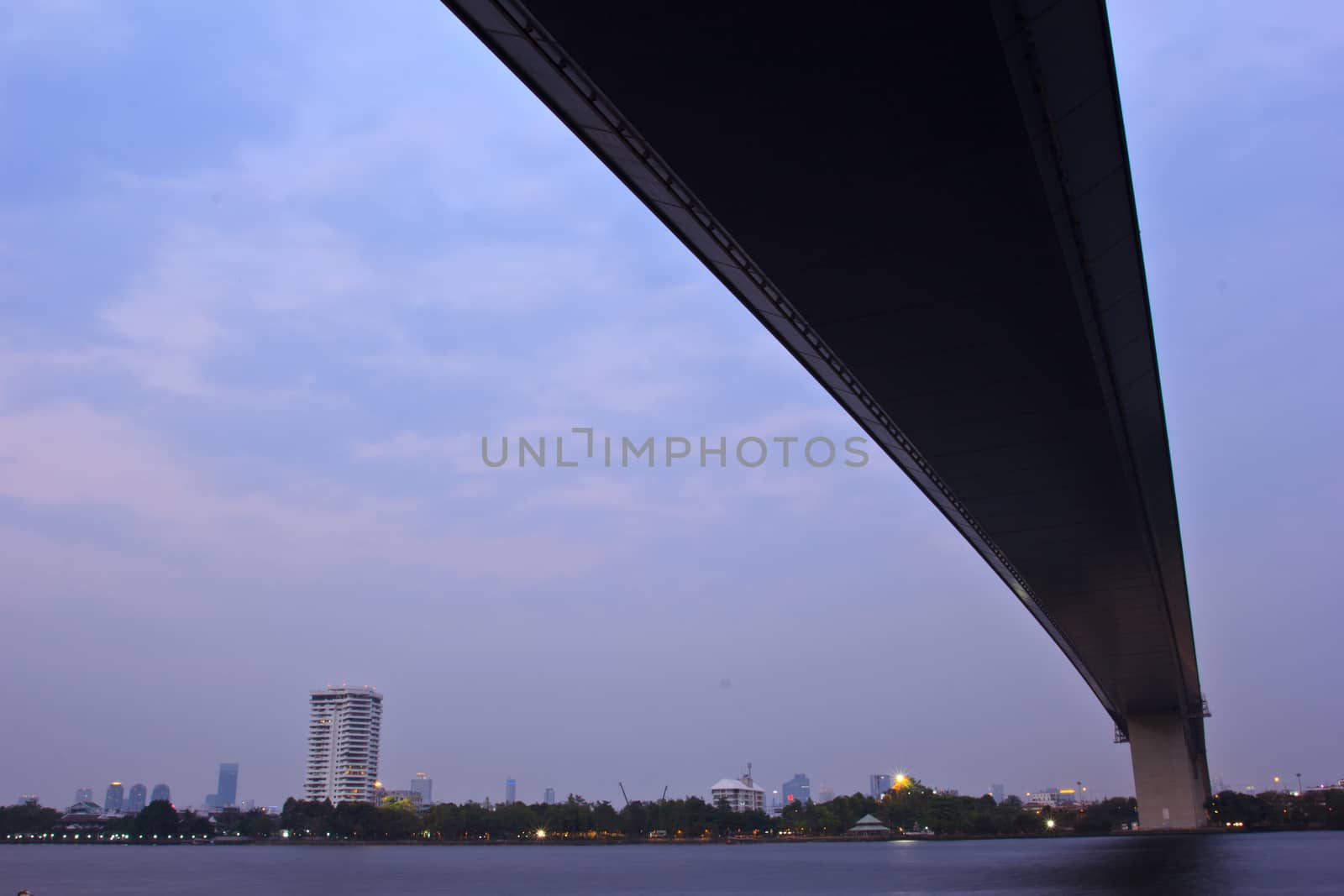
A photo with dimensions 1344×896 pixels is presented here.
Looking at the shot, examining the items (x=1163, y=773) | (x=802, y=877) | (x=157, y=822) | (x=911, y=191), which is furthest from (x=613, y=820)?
(x=911, y=191)

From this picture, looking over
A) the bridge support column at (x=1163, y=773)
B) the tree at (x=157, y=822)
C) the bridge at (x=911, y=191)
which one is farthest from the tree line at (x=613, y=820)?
the bridge at (x=911, y=191)

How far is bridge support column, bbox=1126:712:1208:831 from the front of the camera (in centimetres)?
6931

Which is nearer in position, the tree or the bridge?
the bridge

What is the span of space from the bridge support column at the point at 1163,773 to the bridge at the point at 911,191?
5092 cm

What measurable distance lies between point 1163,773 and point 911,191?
2655 inches

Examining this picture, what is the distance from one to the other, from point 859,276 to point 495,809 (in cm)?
15531

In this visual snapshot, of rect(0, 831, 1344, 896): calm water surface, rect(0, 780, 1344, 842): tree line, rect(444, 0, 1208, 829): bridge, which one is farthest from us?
rect(0, 780, 1344, 842): tree line

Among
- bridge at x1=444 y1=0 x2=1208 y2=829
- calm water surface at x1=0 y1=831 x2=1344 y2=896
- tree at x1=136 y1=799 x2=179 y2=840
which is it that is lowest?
tree at x1=136 y1=799 x2=179 y2=840

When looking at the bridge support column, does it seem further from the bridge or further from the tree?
the tree

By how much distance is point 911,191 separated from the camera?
14.2 meters

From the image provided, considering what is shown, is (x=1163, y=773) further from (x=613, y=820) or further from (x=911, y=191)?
(x=613, y=820)

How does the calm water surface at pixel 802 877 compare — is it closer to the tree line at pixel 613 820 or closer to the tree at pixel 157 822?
the tree line at pixel 613 820

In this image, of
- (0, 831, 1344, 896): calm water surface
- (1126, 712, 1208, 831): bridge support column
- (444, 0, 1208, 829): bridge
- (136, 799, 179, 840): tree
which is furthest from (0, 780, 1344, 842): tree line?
(444, 0, 1208, 829): bridge

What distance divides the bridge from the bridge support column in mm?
50920
